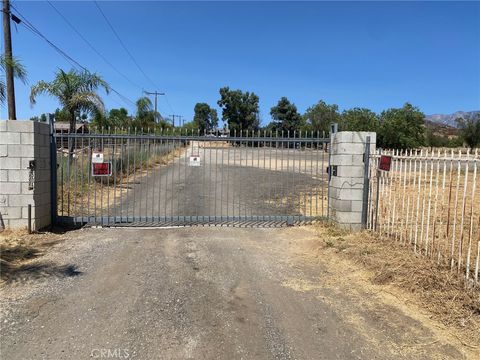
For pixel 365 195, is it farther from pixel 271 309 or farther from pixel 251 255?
pixel 271 309

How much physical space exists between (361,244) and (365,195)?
5.05ft

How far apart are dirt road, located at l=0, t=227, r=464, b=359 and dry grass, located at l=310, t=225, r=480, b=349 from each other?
0.25 meters

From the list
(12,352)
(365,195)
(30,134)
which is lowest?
(12,352)

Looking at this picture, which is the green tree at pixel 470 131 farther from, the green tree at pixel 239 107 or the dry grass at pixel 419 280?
the dry grass at pixel 419 280

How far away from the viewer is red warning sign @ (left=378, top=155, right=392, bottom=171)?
312 inches

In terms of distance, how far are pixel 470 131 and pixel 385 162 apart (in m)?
69.1

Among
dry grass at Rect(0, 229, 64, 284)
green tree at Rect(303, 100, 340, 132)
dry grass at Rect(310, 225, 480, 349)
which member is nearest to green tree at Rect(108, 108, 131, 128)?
dry grass at Rect(0, 229, 64, 284)

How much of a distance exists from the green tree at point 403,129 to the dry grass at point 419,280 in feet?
142

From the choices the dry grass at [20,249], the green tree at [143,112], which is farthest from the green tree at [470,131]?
the dry grass at [20,249]

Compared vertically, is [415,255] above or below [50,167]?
below

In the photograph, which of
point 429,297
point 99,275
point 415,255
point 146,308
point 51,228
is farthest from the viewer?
point 51,228

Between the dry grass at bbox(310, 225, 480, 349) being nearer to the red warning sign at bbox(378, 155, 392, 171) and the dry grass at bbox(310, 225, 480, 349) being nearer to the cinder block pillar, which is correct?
the cinder block pillar

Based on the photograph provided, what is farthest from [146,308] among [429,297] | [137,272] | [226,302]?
[429,297]

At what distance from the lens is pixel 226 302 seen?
524cm
